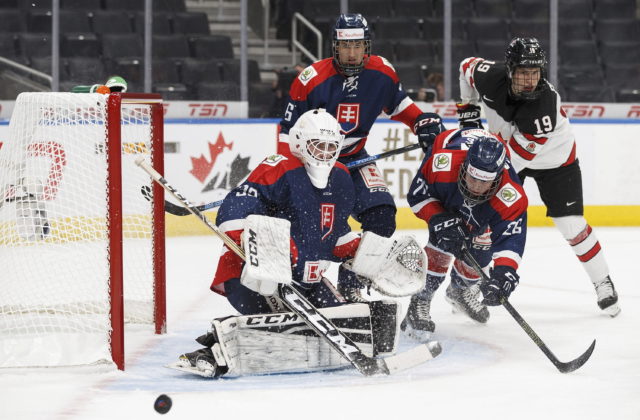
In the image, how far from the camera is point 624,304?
4.49 metres

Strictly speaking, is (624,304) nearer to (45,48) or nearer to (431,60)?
(431,60)

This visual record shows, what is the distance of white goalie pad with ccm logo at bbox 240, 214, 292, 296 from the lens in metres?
2.95

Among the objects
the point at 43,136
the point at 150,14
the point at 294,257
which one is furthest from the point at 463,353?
the point at 150,14

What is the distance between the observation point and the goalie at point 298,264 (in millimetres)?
3051

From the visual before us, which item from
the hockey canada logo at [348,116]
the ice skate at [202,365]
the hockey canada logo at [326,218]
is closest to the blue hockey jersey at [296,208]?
the hockey canada logo at [326,218]

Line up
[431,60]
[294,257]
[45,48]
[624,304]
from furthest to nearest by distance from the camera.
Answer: [431,60]
[45,48]
[624,304]
[294,257]

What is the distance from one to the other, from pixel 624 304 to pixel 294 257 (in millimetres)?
1854

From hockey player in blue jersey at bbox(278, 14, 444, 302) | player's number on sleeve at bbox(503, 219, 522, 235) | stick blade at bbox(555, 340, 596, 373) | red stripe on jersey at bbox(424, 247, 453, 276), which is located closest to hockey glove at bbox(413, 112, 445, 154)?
hockey player in blue jersey at bbox(278, 14, 444, 302)

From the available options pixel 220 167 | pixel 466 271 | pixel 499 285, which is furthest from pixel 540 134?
pixel 220 167

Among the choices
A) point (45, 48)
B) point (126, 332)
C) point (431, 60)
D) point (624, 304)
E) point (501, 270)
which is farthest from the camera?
point (431, 60)

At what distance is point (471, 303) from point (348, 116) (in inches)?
32.2

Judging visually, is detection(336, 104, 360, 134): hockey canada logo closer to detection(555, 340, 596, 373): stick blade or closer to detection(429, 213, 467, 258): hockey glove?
detection(429, 213, 467, 258): hockey glove

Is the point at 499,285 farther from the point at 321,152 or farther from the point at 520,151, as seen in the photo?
the point at 520,151

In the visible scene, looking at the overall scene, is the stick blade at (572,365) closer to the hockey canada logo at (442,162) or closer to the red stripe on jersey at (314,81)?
the hockey canada logo at (442,162)
